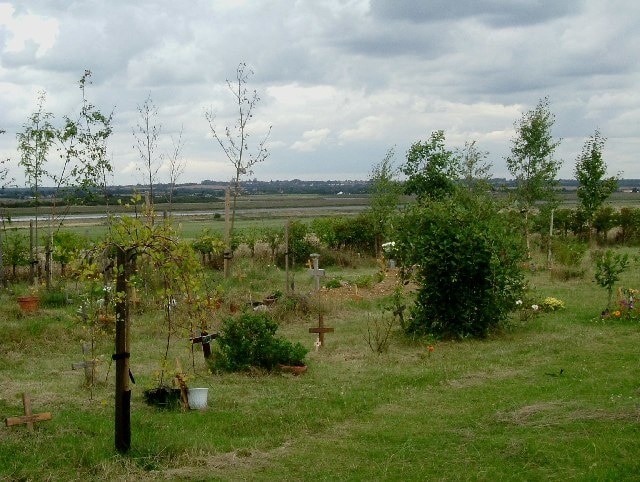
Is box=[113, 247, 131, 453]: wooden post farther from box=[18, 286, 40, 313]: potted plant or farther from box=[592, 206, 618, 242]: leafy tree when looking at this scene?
box=[592, 206, 618, 242]: leafy tree

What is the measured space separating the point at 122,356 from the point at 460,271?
7.38 m

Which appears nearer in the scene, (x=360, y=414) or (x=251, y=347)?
(x=360, y=414)

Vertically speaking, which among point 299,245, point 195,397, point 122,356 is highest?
point 122,356

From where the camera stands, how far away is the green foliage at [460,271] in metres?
12.6

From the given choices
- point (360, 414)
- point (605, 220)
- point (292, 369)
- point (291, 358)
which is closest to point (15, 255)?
point (291, 358)

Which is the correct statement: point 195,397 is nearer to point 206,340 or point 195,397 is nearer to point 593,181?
point 206,340

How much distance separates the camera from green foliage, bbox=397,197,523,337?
12641 mm

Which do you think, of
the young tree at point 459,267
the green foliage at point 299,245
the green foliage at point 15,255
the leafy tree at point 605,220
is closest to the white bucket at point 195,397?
the young tree at point 459,267

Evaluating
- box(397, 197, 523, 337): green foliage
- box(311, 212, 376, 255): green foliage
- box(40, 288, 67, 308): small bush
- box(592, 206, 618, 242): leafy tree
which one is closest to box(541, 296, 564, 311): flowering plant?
box(397, 197, 523, 337): green foliage

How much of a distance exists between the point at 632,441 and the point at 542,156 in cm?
1857

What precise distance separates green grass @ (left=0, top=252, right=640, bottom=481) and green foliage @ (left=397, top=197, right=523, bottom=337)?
1.55 feet

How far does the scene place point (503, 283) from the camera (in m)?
12.8

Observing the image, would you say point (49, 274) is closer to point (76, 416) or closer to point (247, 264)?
point (247, 264)

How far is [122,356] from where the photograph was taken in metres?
6.58
